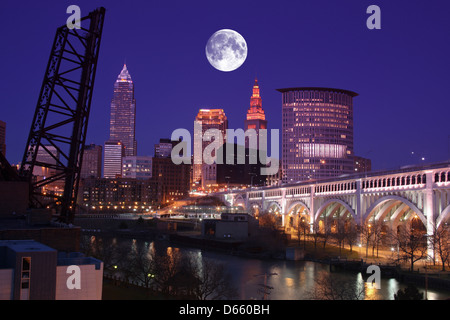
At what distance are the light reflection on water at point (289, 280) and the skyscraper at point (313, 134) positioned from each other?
125322 millimetres

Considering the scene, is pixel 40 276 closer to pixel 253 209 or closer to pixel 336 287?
pixel 336 287

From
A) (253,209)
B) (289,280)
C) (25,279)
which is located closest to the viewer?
(25,279)

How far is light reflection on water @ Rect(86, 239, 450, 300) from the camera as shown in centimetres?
3672

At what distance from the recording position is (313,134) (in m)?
184

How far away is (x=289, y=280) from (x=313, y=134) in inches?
5681

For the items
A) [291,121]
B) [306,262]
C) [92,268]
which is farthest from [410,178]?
[291,121]

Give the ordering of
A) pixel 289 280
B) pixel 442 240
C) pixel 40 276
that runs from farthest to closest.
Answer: pixel 442 240, pixel 289 280, pixel 40 276

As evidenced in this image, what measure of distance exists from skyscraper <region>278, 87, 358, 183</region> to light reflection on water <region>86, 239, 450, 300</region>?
411 feet

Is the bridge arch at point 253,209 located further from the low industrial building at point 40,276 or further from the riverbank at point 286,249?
the low industrial building at point 40,276

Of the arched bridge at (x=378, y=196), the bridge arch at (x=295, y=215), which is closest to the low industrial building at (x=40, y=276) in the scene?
the arched bridge at (x=378, y=196)

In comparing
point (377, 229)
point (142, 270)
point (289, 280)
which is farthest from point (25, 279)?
point (377, 229)

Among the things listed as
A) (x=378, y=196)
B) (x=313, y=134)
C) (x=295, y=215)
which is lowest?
(x=295, y=215)

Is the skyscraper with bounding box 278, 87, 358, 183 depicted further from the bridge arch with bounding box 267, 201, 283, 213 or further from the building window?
the building window

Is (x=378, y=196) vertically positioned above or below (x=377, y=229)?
above
